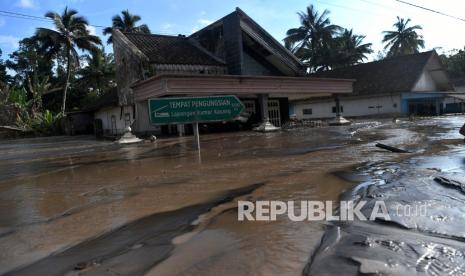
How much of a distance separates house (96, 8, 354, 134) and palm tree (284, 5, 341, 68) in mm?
24091

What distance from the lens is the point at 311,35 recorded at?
5091 cm

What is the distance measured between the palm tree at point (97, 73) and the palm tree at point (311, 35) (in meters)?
22.5

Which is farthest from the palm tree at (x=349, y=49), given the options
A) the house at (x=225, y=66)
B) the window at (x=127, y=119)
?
the window at (x=127, y=119)

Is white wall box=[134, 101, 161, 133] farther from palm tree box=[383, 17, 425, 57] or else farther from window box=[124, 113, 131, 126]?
palm tree box=[383, 17, 425, 57]

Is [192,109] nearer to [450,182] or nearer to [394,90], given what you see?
[450,182]

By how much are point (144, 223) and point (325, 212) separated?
215 cm

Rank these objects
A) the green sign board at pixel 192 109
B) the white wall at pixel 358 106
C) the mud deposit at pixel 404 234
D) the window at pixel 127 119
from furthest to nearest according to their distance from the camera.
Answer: the white wall at pixel 358 106 → the window at pixel 127 119 → the green sign board at pixel 192 109 → the mud deposit at pixel 404 234

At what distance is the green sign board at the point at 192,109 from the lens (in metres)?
11.4

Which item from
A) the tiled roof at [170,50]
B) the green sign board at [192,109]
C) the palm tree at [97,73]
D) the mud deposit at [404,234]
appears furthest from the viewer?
the palm tree at [97,73]

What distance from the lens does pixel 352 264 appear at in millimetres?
3215

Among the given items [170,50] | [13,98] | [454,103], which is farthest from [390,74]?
[13,98]

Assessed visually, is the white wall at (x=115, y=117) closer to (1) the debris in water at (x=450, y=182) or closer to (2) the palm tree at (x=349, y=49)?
(1) the debris in water at (x=450, y=182)

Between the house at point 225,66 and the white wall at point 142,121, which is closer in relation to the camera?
the house at point 225,66

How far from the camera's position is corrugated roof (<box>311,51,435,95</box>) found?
3697 cm
